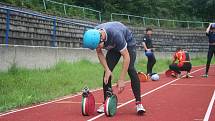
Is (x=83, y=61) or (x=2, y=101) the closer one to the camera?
(x=2, y=101)

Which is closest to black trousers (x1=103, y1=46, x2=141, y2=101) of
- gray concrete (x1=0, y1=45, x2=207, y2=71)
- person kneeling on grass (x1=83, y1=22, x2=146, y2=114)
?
person kneeling on grass (x1=83, y1=22, x2=146, y2=114)

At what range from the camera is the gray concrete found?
1426 centimetres

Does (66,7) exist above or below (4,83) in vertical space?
above

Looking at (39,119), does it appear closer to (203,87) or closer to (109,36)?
(109,36)

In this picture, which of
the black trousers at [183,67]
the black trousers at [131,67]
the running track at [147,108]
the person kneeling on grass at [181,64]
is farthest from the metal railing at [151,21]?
the black trousers at [131,67]

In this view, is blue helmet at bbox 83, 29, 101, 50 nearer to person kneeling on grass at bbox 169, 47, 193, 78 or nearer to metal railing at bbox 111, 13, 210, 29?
person kneeling on grass at bbox 169, 47, 193, 78

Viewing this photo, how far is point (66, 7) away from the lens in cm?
3169

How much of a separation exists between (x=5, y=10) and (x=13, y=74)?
2858 mm

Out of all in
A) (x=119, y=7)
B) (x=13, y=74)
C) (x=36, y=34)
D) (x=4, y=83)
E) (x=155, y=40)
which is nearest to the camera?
(x=4, y=83)

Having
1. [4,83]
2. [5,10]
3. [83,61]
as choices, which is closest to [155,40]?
[83,61]

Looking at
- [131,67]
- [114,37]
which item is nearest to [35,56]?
[131,67]

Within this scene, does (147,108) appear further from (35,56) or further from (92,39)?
(35,56)

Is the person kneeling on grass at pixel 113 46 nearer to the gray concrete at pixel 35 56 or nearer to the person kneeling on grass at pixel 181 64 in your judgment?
the gray concrete at pixel 35 56

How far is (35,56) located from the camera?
16219 millimetres
